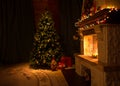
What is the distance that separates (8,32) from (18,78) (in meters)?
3.02

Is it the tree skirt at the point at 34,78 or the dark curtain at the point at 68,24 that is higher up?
the dark curtain at the point at 68,24

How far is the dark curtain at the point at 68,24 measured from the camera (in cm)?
766

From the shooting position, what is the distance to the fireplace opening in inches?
180

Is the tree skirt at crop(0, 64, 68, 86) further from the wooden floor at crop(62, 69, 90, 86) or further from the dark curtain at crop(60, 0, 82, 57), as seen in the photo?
the dark curtain at crop(60, 0, 82, 57)

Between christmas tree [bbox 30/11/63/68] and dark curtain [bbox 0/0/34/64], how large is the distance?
1.46 m

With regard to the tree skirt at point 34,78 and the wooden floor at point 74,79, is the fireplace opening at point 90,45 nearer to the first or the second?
the wooden floor at point 74,79

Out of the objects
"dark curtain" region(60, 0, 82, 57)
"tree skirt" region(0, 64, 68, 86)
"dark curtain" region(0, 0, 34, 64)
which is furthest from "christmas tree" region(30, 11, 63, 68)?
"dark curtain" region(0, 0, 34, 64)

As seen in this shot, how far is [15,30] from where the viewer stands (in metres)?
7.66

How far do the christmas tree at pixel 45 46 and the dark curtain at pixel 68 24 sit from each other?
1.24 m

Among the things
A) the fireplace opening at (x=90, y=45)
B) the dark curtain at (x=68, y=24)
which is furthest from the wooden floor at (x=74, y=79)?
the dark curtain at (x=68, y=24)

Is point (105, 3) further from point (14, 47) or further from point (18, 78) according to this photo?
point (14, 47)

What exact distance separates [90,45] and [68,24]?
2.84 metres

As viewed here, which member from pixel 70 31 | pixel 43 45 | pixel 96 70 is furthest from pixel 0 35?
pixel 96 70

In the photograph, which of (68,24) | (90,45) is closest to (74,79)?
(90,45)
